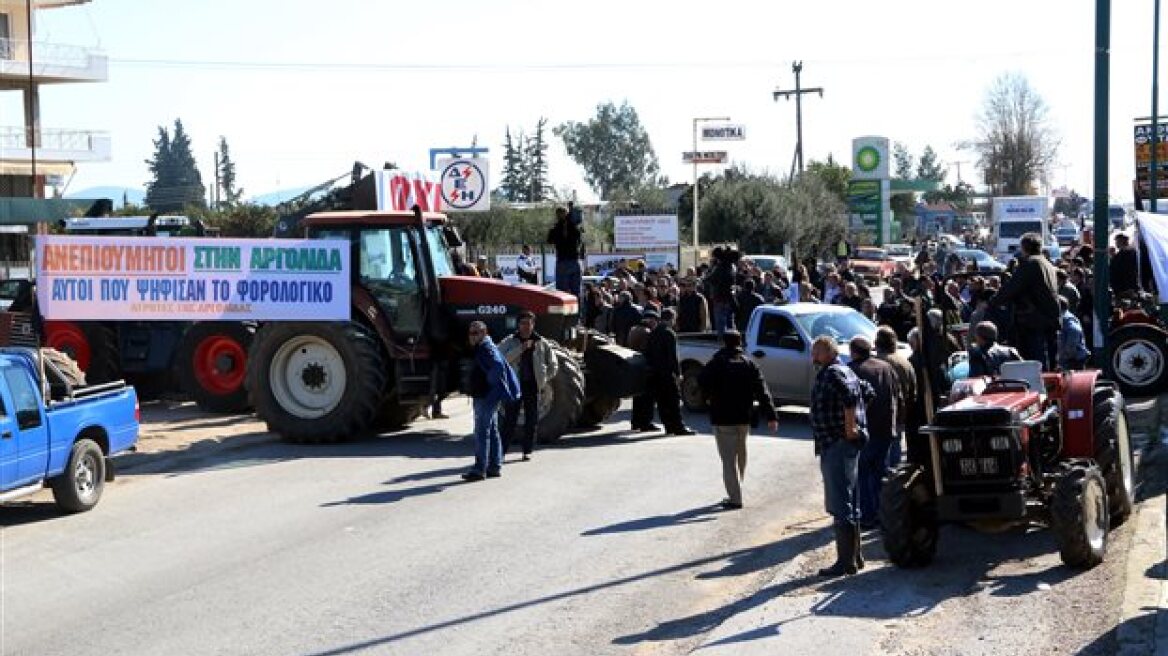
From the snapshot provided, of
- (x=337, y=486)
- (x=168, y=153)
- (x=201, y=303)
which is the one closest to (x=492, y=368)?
(x=337, y=486)

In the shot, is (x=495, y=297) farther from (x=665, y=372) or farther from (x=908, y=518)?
(x=908, y=518)

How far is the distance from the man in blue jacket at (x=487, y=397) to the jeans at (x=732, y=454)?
2983mm

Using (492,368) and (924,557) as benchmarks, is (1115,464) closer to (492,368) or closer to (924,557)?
(924,557)

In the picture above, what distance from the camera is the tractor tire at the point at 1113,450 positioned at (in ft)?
38.8

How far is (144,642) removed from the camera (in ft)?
31.2

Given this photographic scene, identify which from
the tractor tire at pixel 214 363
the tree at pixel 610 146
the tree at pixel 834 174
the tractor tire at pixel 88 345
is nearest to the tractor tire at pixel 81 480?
the tractor tire at pixel 214 363

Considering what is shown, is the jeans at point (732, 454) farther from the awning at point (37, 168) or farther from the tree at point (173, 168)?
the tree at point (173, 168)

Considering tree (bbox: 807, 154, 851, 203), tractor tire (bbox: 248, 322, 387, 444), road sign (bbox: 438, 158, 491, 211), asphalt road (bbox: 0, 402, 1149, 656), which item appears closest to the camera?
asphalt road (bbox: 0, 402, 1149, 656)

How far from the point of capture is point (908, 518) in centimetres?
1106

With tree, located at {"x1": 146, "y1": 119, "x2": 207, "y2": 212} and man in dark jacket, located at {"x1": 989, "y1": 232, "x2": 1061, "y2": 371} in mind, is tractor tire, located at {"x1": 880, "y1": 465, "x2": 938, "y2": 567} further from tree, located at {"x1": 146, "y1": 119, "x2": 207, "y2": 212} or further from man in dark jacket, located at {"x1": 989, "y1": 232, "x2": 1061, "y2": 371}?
tree, located at {"x1": 146, "y1": 119, "x2": 207, "y2": 212}

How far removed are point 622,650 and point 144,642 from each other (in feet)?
10.0

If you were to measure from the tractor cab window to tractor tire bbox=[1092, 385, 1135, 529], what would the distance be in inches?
364

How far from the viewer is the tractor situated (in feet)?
61.3

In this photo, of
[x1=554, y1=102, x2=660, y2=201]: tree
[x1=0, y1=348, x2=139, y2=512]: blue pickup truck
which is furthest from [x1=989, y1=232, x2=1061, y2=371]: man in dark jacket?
[x1=554, y1=102, x2=660, y2=201]: tree
